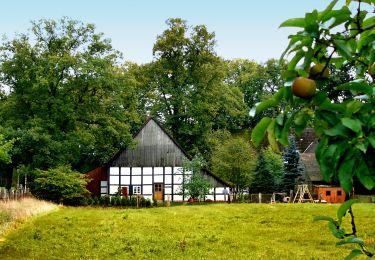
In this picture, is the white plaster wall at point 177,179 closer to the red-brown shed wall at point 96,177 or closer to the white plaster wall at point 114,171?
the white plaster wall at point 114,171

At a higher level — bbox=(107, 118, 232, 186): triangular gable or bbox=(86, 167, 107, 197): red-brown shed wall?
bbox=(107, 118, 232, 186): triangular gable

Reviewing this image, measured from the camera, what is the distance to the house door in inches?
1580

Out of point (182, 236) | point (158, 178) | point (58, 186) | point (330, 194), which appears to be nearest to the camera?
point (182, 236)

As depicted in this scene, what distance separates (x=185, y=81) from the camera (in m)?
48.3

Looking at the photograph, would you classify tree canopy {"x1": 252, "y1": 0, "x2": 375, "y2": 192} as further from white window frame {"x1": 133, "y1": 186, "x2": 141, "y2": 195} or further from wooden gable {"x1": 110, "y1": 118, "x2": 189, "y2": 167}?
white window frame {"x1": 133, "y1": 186, "x2": 141, "y2": 195}

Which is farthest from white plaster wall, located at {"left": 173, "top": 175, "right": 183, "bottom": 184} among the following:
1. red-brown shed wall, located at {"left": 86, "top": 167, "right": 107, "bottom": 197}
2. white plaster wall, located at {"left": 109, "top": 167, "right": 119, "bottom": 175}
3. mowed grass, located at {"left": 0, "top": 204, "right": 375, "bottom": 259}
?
mowed grass, located at {"left": 0, "top": 204, "right": 375, "bottom": 259}

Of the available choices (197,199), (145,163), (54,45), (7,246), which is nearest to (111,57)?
(54,45)

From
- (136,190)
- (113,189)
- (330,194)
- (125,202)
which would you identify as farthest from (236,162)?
(113,189)

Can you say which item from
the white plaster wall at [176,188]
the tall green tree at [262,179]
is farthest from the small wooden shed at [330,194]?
the white plaster wall at [176,188]

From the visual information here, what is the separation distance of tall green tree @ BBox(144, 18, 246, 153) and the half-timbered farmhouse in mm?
6605

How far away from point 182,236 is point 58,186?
58.8ft

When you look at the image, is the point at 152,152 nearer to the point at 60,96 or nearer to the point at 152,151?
the point at 152,151

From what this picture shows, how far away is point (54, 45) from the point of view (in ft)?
123

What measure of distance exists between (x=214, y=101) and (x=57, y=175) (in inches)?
779
